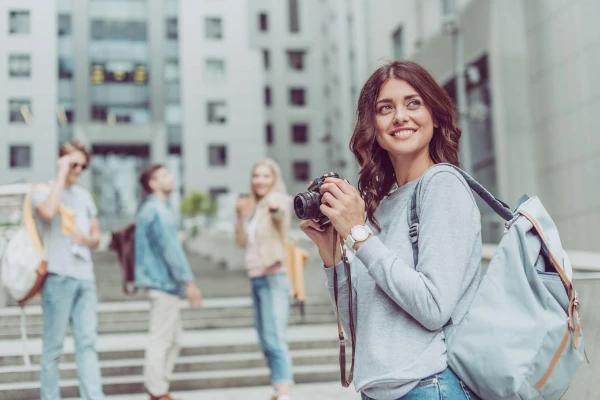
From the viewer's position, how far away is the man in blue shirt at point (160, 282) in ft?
18.1

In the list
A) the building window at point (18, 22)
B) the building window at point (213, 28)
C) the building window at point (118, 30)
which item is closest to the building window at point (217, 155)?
the building window at point (118, 30)

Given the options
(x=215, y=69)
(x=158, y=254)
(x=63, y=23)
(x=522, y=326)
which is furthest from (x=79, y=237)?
(x=215, y=69)

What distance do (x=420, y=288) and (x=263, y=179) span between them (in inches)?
165

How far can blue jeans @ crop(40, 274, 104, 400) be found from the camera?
4605mm

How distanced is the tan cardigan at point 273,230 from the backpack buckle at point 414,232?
3.72m

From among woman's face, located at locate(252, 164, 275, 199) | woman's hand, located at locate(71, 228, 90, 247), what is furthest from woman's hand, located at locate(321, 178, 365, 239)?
woman's face, located at locate(252, 164, 275, 199)

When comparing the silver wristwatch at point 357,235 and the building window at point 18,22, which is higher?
the building window at point 18,22

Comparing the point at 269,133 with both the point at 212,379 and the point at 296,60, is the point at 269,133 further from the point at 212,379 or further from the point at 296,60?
the point at 212,379

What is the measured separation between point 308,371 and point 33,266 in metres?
3.15

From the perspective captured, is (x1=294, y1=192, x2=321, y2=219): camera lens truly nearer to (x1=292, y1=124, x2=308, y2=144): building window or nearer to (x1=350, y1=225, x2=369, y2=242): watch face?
(x1=350, y1=225, x2=369, y2=242): watch face

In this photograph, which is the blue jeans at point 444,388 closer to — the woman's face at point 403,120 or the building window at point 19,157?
the woman's face at point 403,120

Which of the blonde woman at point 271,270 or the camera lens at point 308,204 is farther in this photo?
the blonde woman at point 271,270

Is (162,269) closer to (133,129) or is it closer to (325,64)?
(133,129)

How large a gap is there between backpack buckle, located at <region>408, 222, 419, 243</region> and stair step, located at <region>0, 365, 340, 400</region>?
16.6 feet
